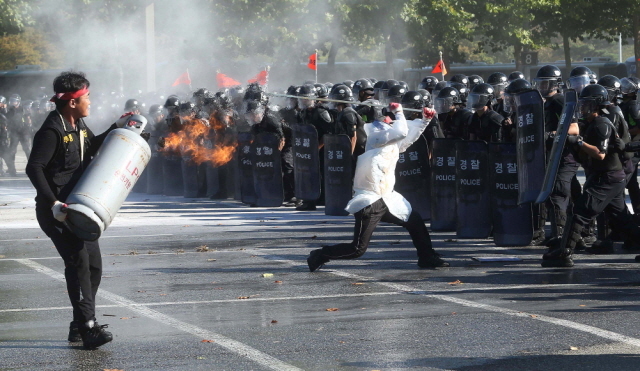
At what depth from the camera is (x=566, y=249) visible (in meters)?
9.48

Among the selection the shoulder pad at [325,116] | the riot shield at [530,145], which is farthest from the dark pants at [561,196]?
the shoulder pad at [325,116]

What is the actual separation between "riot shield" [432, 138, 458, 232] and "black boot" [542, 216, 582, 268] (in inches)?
102

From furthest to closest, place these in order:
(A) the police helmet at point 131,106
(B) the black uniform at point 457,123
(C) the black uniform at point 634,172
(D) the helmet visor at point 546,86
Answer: (A) the police helmet at point 131,106 → (B) the black uniform at point 457,123 → (D) the helmet visor at point 546,86 → (C) the black uniform at point 634,172

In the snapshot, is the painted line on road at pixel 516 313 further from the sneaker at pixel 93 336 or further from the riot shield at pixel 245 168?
the riot shield at pixel 245 168

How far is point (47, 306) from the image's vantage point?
26.6 ft

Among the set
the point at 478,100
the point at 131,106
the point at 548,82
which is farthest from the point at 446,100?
the point at 131,106

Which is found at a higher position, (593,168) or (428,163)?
(428,163)

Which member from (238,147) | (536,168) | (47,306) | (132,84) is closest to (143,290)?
(47,306)

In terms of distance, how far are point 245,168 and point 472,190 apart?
6.04 meters

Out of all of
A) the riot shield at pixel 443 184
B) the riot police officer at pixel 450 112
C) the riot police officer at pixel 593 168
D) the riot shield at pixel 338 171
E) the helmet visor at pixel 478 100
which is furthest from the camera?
the riot shield at pixel 338 171

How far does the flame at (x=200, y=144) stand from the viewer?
17406 millimetres

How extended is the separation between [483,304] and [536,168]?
8.72 feet

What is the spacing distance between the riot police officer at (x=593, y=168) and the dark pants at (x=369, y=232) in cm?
115

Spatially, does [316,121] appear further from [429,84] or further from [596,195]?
[596,195]
